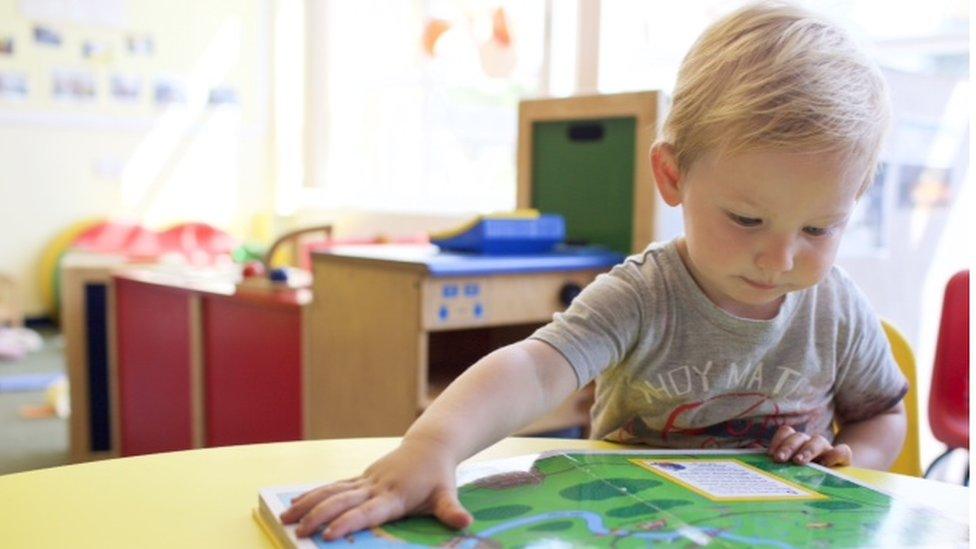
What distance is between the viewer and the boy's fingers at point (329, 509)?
1.92 ft

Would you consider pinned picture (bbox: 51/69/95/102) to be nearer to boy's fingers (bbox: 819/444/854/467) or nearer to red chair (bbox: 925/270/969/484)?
red chair (bbox: 925/270/969/484)

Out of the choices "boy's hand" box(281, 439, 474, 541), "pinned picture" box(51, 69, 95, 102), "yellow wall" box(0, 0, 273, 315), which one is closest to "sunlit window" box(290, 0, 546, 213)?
"yellow wall" box(0, 0, 273, 315)

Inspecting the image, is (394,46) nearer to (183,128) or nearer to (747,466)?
(183,128)

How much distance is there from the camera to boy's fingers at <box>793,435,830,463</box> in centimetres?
79

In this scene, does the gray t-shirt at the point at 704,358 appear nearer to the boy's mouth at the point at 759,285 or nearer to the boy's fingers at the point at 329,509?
the boy's mouth at the point at 759,285

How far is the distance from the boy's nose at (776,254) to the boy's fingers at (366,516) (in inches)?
14.3

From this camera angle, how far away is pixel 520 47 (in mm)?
3867

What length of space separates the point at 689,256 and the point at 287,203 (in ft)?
16.3

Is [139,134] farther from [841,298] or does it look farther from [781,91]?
[781,91]

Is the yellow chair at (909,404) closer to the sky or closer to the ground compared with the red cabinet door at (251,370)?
closer to the sky

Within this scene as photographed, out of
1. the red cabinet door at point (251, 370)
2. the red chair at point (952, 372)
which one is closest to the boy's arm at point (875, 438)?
the red chair at point (952, 372)

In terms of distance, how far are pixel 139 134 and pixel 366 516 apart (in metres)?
5.41

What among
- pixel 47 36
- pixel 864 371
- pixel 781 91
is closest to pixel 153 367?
pixel 864 371

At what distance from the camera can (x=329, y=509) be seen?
23.5 inches
